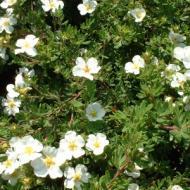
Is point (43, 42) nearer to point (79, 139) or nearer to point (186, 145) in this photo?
point (79, 139)

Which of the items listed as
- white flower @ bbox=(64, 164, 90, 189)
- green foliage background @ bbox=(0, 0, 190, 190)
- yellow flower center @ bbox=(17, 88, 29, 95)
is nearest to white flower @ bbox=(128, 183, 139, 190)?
green foliage background @ bbox=(0, 0, 190, 190)

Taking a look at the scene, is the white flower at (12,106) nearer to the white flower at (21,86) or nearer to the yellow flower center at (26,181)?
the white flower at (21,86)

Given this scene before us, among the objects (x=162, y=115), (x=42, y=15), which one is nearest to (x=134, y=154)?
(x=162, y=115)

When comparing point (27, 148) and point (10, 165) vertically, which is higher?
point (27, 148)

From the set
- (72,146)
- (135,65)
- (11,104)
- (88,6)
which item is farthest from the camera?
(88,6)

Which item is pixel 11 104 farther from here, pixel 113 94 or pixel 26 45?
pixel 113 94

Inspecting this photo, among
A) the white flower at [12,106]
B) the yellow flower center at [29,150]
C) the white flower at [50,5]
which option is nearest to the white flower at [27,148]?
the yellow flower center at [29,150]

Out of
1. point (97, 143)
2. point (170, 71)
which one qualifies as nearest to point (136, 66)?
point (170, 71)
